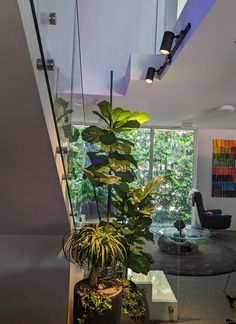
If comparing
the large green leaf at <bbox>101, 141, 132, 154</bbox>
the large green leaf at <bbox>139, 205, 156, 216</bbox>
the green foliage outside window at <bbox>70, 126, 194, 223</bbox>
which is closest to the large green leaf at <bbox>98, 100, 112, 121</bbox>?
the large green leaf at <bbox>101, 141, 132, 154</bbox>

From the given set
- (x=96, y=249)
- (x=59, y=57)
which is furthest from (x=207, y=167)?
(x=59, y=57)

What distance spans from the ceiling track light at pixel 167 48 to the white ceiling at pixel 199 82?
0.08 metres

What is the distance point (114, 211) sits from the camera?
115 inches

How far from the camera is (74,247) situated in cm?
225

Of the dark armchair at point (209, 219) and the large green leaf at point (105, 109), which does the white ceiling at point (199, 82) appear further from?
the dark armchair at point (209, 219)

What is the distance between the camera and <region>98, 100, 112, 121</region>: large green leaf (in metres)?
2.54

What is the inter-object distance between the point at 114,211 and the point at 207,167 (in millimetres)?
4951

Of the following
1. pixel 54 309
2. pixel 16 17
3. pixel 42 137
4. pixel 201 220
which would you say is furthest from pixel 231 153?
pixel 16 17

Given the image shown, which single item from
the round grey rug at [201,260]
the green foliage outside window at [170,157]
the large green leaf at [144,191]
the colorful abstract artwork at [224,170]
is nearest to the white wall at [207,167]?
the colorful abstract artwork at [224,170]

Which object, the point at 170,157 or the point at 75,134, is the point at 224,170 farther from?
the point at 75,134

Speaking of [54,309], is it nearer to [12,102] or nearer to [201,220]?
[12,102]

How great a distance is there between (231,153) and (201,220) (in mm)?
2013

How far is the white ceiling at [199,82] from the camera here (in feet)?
7.18

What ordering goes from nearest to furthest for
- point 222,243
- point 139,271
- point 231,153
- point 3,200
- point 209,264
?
1. point 3,200
2. point 139,271
3. point 209,264
4. point 222,243
5. point 231,153
